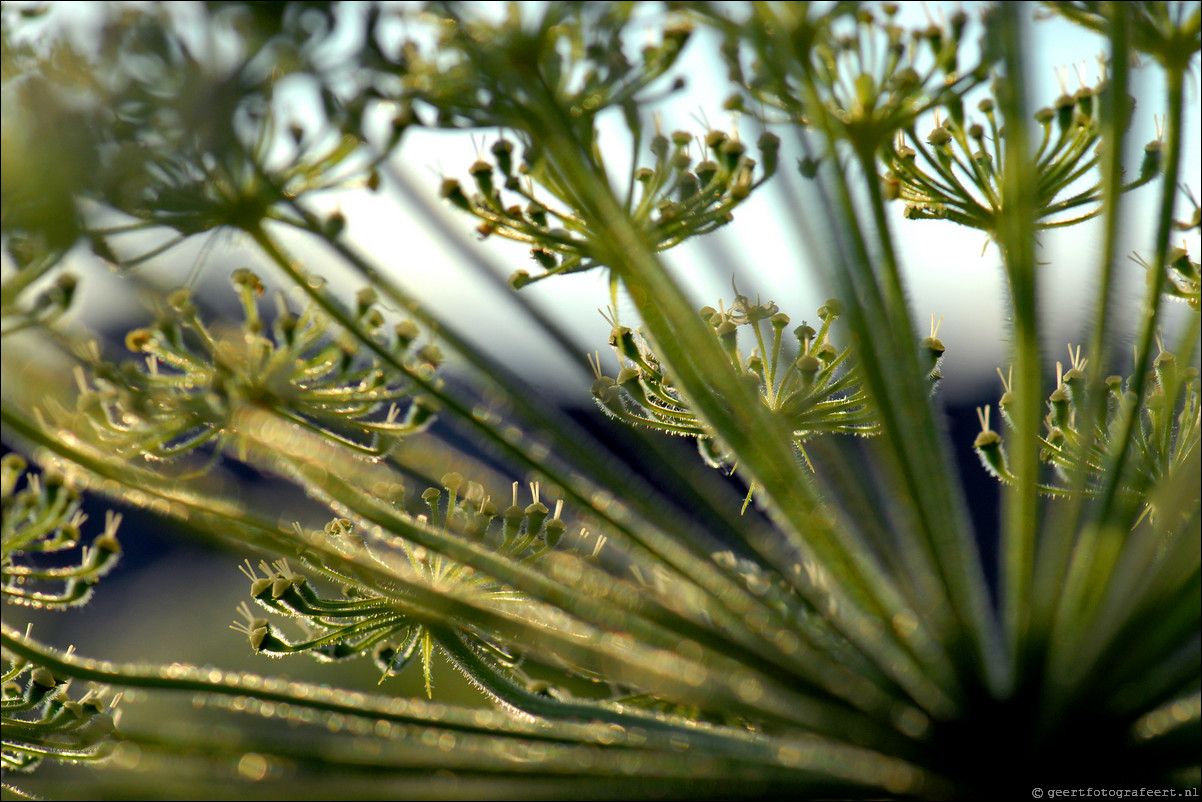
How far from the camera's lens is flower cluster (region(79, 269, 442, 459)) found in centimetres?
353

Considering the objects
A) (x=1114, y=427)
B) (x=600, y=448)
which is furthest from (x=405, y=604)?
(x=1114, y=427)

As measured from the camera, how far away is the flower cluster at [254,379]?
353 centimetres

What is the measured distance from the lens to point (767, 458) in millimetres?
3416

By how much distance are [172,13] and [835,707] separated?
316 centimetres

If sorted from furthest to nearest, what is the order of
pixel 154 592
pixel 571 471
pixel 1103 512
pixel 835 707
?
pixel 154 592
pixel 571 471
pixel 835 707
pixel 1103 512

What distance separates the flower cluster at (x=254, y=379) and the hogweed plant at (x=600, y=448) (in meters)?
0.02

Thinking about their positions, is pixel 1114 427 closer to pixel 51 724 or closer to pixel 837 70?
pixel 837 70

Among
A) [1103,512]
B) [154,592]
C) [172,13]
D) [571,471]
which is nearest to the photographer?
[172,13]

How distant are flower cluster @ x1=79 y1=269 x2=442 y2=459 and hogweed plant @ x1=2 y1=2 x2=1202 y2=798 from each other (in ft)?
0.06

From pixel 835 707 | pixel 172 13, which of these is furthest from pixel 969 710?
pixel 172 13

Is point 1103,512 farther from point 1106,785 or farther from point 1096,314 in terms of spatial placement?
point 1106,785

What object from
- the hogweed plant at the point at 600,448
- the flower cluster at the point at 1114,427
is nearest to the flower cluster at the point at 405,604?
the hogweed plant at the point at 600,448

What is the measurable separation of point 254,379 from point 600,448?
1284 millimetres

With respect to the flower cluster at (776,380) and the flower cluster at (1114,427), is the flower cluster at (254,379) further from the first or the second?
the flower cluster at (1114,427)
